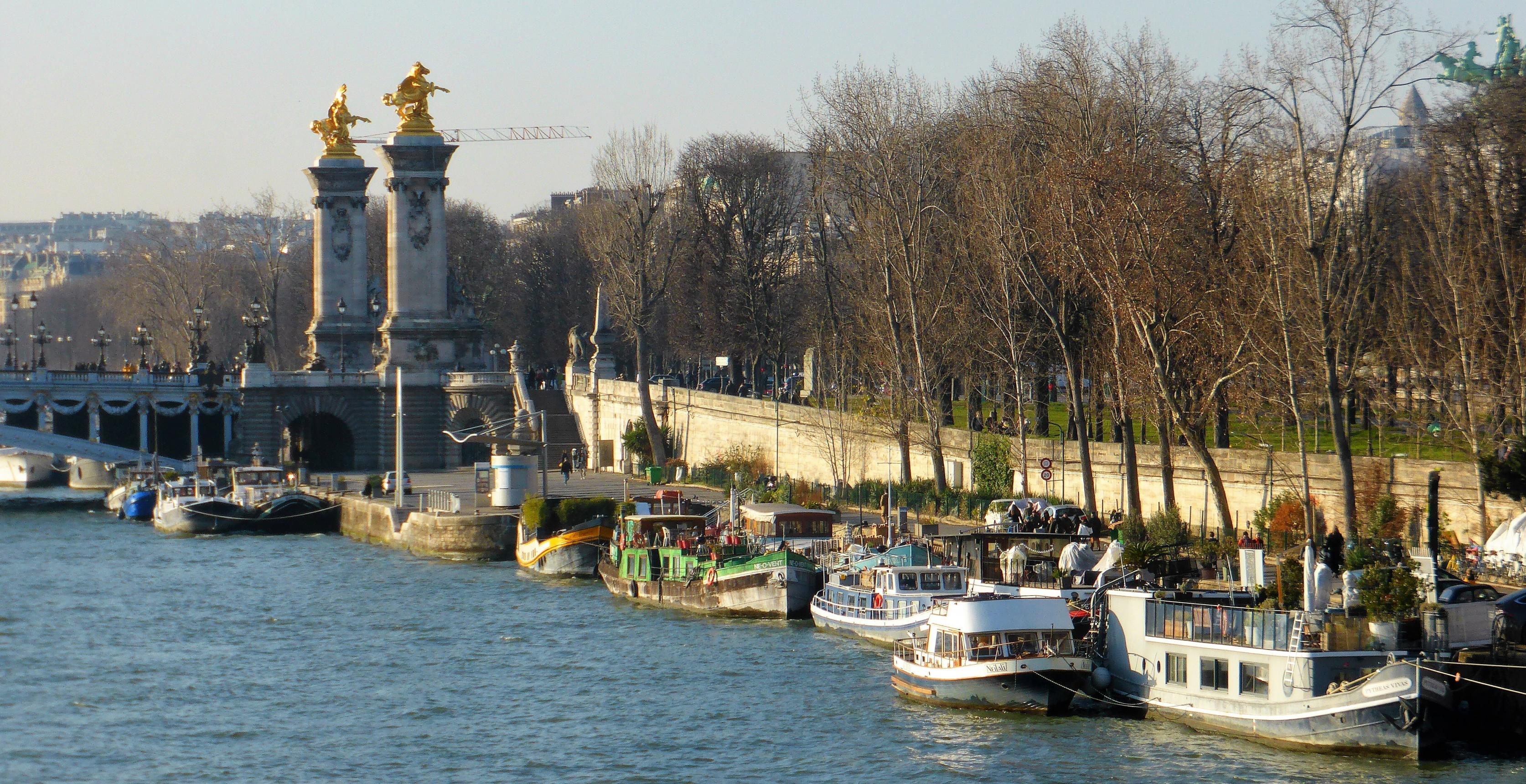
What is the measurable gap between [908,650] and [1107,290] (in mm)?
13742

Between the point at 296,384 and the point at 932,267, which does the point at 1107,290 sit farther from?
the point at 296,384

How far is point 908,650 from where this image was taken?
35.0 m

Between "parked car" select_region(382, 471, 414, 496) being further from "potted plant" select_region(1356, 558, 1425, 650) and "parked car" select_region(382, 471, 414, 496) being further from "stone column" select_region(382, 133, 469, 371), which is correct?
"potted plant" select_region(1356, 558, 1425, 650)

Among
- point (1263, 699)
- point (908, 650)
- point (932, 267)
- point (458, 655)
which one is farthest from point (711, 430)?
point (1263, 699)

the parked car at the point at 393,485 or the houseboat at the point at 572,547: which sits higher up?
the parked car at the point at 393,485

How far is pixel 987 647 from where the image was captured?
3216cm

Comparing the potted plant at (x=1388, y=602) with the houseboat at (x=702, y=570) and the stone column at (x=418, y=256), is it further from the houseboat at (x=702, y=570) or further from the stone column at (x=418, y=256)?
the stone column at (x=418, y=256)

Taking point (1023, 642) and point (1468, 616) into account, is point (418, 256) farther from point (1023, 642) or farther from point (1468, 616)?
point (1468, 616)

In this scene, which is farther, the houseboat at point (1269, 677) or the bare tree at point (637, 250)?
the bare tree at point (637, 250)

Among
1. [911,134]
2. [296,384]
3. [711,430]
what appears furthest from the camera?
[296,384]

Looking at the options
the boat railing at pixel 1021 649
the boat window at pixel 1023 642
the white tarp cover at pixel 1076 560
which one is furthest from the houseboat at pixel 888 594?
the boat window at pixel 1023 642

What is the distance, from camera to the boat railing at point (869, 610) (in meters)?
37.8

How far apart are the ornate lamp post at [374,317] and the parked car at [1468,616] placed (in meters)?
71.1

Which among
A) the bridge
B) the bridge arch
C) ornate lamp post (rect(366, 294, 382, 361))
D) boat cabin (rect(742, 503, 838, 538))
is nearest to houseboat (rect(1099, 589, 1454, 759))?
boat cabin (rect(742, 503, 838, 538))
